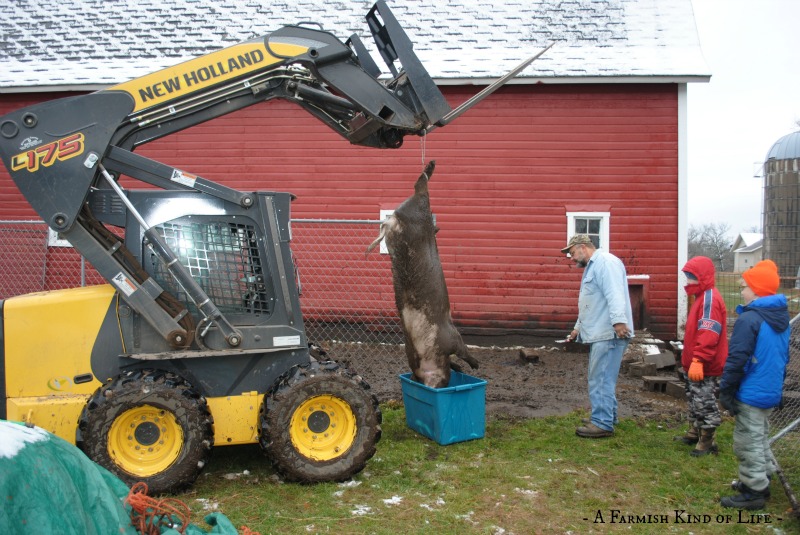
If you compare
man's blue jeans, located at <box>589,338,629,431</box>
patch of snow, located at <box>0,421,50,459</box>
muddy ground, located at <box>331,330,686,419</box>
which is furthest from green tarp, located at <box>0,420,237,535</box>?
man's blue jeans, located at <box>589,338,629,431</box>

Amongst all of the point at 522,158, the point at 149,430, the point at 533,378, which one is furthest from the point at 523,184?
the point at 149,430

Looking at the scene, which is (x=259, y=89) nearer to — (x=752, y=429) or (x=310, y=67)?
(x=310, y=67)

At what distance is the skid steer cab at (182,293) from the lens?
14.5 feet

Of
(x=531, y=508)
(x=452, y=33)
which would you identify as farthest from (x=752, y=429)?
(x=452, y=33)

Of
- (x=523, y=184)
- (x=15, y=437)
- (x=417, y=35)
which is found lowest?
(x=15, y=437)

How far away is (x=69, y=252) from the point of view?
1186 centimetres

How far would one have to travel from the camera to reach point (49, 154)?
4402mm

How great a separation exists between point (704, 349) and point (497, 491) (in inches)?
82.2

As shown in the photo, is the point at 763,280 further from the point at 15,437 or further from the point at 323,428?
the point at 15,437

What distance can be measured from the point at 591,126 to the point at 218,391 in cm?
890

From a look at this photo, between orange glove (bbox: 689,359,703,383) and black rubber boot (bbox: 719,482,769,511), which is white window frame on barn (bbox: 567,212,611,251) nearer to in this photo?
orange glove (bbox: 689,359,703,383)

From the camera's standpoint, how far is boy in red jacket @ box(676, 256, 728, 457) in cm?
524

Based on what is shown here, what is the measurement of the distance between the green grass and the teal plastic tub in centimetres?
10

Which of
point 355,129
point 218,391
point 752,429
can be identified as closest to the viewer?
point 752,429
